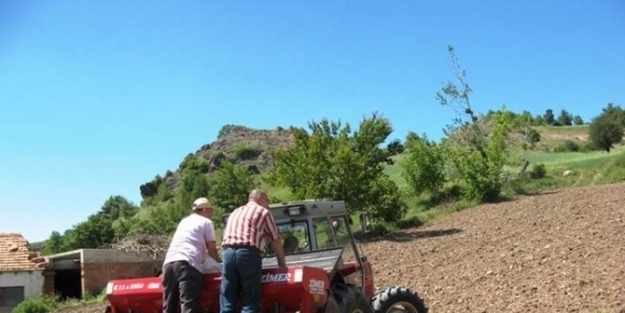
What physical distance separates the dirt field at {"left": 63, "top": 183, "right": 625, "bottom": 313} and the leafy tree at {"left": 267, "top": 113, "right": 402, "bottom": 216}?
2.53 metres

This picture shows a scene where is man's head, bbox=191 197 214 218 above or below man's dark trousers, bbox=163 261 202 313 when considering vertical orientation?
above

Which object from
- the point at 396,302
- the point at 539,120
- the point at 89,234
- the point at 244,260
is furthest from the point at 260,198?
the point at 539,120

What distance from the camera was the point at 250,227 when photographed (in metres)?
7.12

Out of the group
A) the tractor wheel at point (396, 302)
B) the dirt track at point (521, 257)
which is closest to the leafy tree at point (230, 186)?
the dirt track at point (521, 257)

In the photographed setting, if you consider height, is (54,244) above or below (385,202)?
above

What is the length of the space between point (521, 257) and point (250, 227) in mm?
10610

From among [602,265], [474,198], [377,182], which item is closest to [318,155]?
[377,182]

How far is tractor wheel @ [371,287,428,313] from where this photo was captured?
8672 millimetres

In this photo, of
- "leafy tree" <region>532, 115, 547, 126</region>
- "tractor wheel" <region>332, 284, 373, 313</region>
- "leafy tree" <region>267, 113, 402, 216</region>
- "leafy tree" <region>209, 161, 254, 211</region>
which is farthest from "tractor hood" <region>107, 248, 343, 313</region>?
"leafy tree" <region>532, 115, 547, 126</region>

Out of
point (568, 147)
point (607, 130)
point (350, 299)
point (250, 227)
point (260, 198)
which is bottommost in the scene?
point (350, 299)

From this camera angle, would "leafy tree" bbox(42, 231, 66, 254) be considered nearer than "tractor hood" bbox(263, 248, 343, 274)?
No

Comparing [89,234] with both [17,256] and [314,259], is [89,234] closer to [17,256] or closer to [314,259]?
[17,256]

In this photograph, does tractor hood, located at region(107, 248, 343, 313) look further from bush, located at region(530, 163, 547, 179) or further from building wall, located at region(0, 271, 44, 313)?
bush, located at region(530, 163, 547, 179)

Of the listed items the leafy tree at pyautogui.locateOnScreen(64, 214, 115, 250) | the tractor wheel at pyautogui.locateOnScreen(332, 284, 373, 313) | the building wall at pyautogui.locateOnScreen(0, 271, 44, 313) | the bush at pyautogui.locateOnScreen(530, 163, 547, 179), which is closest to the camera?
the tractor wheel at pyautogui.locateOnScreen(332, 284, 373, 313)
